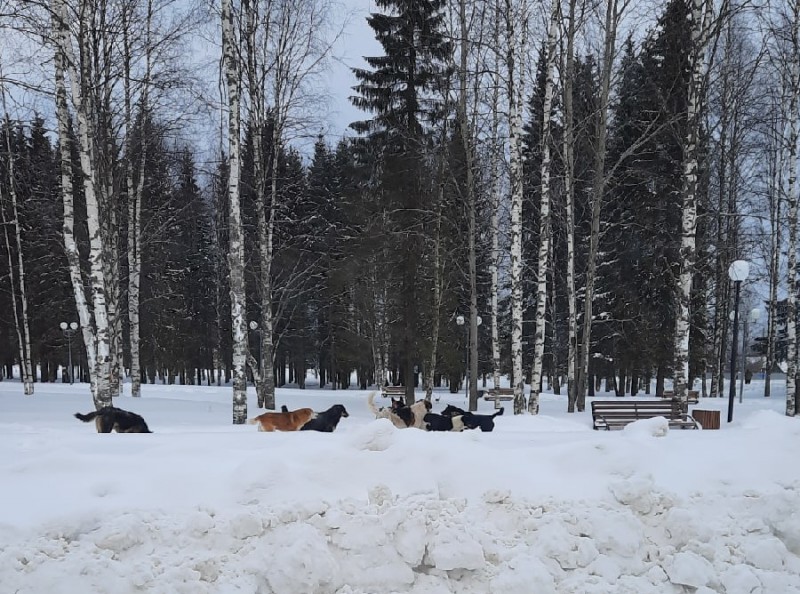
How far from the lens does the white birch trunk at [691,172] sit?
1055cm

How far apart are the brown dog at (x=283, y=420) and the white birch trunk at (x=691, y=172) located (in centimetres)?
768

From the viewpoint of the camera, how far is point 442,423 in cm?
725

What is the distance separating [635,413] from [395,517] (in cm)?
943

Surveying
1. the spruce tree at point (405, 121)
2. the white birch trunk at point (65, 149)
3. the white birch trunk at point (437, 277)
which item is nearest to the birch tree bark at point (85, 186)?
the white birch trunk at point (65, 149)

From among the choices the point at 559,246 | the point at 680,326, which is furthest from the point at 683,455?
the point at 559,246

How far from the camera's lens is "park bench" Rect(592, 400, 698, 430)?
11.2m

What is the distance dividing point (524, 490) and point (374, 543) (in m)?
1.33

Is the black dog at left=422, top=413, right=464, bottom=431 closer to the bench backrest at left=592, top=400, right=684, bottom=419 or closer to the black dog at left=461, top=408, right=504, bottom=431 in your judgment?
the black dog at left=461, top=408, right=504, bottom=431

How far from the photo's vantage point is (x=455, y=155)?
17484 mm

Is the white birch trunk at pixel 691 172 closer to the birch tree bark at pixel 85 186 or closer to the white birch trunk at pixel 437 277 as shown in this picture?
the white birch trunk at pixel 437 277

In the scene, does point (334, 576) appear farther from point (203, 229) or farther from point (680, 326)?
point (203, 229)

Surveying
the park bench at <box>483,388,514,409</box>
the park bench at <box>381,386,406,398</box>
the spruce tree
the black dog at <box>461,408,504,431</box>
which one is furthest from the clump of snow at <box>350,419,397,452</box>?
the park bench at <box>381,386,406,398</box>

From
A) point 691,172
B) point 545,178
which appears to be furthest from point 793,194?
point 545,178

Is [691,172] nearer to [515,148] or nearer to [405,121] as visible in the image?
[515,148]
